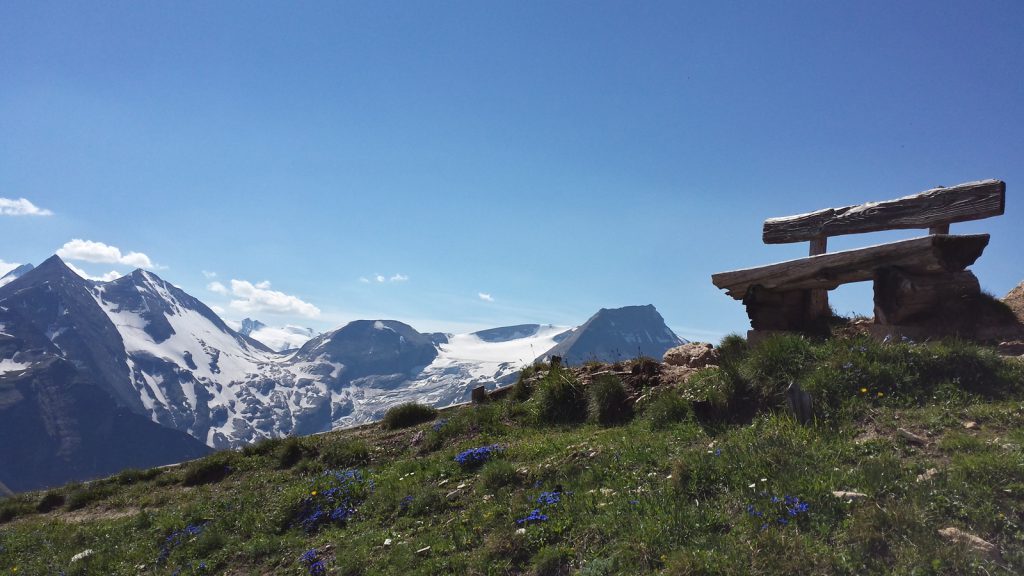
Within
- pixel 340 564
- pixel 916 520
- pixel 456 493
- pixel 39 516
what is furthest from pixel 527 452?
pixel 39 516

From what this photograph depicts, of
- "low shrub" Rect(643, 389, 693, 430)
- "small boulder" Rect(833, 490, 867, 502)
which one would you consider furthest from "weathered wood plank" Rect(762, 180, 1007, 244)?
"small boulder" Rect(833, 490, 867, 502)

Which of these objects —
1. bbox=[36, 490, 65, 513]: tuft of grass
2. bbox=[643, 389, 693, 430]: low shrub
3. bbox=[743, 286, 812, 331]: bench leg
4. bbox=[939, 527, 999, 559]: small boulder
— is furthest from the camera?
bbox=[36, 490, 65, 513]: tuft of grass

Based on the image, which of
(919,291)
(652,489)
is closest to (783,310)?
(919,291)

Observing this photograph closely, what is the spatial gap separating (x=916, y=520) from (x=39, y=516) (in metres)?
19.4

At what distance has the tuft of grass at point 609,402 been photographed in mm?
12306

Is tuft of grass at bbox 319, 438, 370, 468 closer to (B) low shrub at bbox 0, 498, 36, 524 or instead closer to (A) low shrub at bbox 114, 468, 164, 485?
(A) low shrub at bbox 114, 468, 164, 485

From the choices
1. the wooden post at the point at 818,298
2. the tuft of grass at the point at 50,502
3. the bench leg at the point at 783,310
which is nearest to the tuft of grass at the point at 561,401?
the bench leg at the point at 783,310

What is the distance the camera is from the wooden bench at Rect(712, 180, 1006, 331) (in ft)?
37.1

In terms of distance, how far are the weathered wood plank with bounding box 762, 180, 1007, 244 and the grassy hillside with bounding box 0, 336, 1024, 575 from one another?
10.7 ft

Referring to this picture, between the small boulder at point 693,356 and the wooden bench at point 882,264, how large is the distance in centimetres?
141

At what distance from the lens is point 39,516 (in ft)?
51.0

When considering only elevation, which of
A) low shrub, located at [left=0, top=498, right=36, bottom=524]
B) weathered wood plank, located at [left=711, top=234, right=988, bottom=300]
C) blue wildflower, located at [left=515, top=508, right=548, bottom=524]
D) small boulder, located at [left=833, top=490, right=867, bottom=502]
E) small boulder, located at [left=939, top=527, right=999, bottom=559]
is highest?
weathered wood plank, located at [left=711, top=234, right=988, bottom=300]

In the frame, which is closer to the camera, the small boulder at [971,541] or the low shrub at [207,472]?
the small boulder at [971,541]

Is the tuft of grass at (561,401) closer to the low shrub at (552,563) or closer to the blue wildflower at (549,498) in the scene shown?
the blue wildflower at (549,498)
